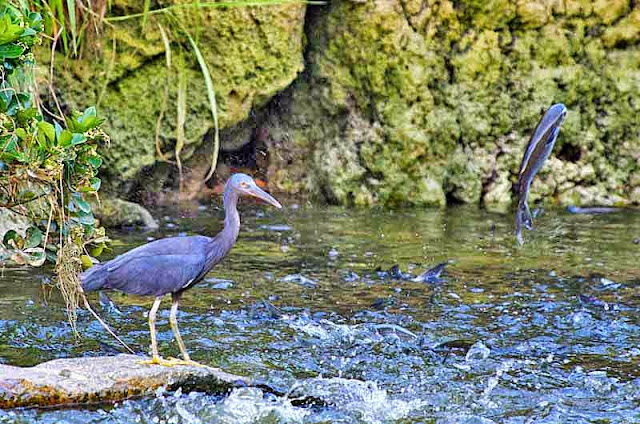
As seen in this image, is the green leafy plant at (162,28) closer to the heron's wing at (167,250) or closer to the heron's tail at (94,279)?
the heron's wing at (167,250)

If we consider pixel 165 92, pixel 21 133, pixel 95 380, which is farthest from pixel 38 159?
pixel 165 92

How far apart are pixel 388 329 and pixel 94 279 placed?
1.61m

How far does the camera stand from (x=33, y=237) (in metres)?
4.38

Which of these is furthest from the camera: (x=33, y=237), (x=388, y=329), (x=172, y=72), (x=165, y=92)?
(x=172, y=72)

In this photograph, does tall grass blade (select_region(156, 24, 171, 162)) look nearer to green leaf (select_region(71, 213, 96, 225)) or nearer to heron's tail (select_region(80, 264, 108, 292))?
heron's tail (select_region(80, 264, 108, 292))

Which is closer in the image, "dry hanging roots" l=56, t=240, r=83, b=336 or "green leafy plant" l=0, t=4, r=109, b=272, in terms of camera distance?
"green leafy plant" l=0, t=4, r=109, b=272

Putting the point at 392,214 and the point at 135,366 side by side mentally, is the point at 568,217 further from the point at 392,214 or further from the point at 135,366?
the point at 135,366

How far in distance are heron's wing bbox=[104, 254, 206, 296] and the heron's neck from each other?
0.18 m

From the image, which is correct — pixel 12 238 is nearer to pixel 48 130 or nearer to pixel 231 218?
pixel 48 130

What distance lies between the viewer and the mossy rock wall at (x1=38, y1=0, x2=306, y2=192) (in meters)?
8.45

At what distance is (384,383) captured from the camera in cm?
464

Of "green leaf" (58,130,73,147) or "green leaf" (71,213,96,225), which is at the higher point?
"green leaf" (58,130,73,147)

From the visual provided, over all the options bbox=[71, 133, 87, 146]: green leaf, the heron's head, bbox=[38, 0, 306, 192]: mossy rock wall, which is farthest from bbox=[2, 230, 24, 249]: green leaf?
bbox=[38, 0, 306, 192]: mossy rock wall

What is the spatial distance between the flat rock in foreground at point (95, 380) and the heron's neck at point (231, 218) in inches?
29.1
